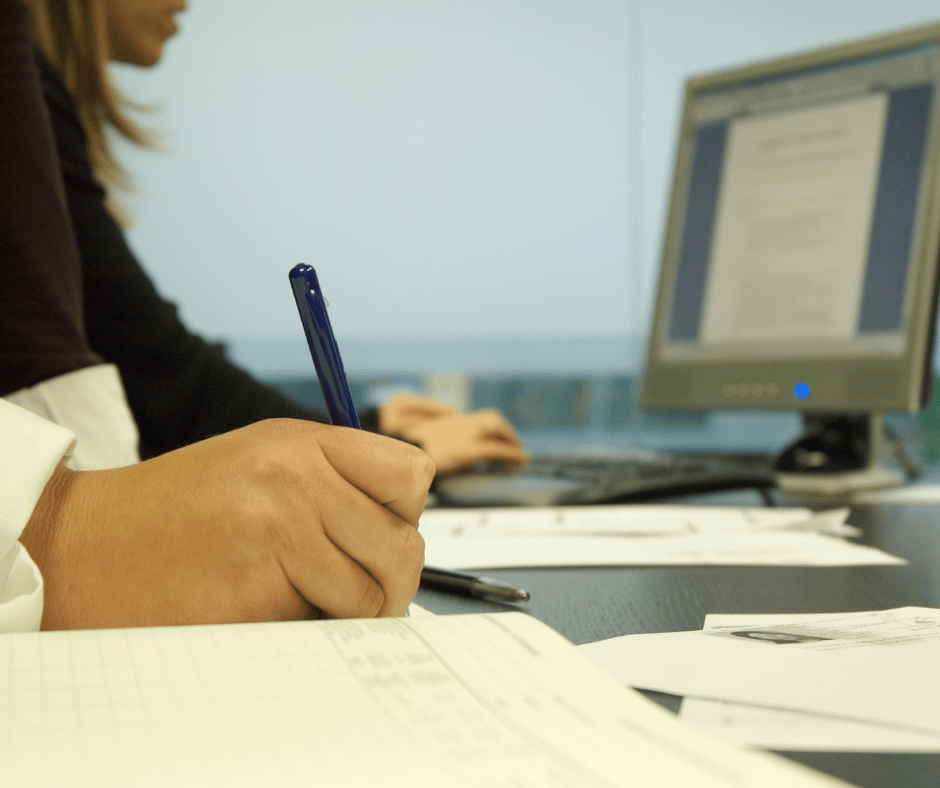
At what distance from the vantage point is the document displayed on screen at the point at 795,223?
100 centimetres

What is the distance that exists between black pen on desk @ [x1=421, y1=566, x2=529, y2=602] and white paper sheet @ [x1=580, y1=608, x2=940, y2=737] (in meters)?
0.08

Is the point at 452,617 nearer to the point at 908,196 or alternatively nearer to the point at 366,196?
the point at 908,196

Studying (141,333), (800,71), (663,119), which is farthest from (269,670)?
(663,119)

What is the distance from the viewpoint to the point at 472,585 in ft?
1.37

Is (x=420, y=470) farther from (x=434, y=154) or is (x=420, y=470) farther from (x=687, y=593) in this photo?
(x=434, y=154)

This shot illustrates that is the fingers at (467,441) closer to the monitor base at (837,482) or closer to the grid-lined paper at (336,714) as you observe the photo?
the monitor base at (837,482)

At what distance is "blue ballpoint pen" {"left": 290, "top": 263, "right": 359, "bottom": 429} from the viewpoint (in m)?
0.33

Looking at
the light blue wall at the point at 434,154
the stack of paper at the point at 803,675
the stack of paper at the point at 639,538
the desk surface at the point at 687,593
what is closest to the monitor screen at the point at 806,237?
the stack of paper at the point at 639,538

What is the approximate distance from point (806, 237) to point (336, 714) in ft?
3.18

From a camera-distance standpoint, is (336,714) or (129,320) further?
(129,320)

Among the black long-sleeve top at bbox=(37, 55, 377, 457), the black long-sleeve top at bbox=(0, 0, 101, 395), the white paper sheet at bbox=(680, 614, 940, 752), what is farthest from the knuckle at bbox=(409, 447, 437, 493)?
the black long-sleeve top at bbox=(37, 55, 377, 457)

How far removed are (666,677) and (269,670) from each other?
0.41ft

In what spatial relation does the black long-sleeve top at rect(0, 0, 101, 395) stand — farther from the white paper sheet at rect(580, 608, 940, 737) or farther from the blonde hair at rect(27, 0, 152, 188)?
the white paper sheet at rect(580, 608, 940, 737)

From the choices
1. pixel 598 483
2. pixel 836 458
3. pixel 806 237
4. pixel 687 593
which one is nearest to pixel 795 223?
pixel 806 237
